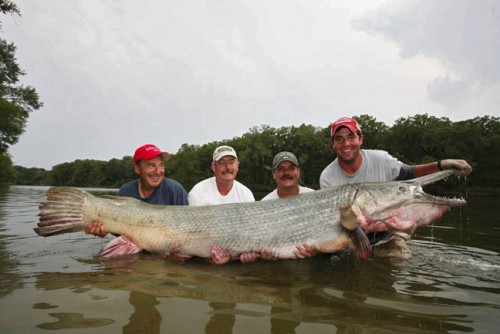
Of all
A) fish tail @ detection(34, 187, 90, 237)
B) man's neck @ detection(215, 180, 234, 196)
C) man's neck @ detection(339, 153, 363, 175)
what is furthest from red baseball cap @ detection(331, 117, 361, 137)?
fish tail @ detection(34, 187, 90, 237)

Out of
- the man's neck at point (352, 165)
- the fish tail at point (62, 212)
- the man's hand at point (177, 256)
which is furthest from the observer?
the man's neck at point (352, 165)

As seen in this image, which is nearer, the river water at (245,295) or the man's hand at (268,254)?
the river water at (245,295)

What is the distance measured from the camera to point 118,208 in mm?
4762

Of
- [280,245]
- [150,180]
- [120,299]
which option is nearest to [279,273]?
[280,245]

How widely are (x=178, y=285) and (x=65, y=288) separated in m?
1.17

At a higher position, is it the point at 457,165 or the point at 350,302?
the point at 457,165

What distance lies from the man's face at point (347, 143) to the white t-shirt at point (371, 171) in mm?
329

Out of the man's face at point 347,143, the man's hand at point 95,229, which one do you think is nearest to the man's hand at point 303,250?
the man's face at point 347,143

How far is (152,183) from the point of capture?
589 cm

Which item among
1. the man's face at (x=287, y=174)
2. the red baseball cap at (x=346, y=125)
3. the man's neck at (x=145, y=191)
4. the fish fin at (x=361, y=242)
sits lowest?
the fish fin at (x=361, y=242)

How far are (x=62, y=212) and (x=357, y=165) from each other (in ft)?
15.8

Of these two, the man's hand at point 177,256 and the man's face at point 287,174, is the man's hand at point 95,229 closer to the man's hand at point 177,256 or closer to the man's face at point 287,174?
the man's hand at point 177,256

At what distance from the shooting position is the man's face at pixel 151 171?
5797 millimetres

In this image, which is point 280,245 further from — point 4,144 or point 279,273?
point 4,144
